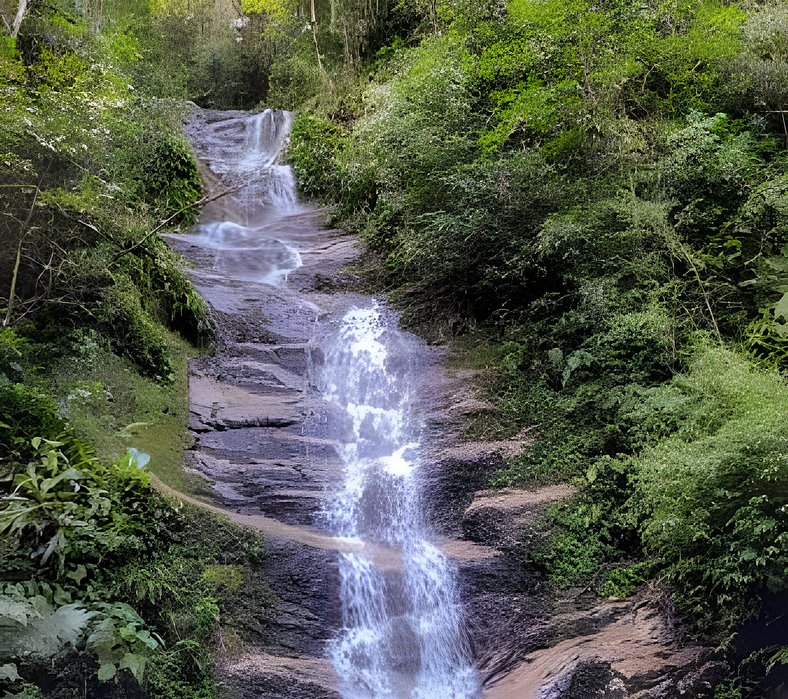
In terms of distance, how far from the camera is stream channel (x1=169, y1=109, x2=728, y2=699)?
5.95 m

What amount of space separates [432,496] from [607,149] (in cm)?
564

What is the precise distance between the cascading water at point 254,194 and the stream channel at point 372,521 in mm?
735

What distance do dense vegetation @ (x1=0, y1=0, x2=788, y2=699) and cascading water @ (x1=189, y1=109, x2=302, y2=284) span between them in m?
1.72

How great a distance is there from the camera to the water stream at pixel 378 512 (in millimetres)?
→ 6297

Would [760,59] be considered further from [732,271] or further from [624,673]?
[624,673]

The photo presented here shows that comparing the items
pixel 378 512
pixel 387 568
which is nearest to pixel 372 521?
pixel 378 512

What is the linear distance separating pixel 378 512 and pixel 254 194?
9832mm

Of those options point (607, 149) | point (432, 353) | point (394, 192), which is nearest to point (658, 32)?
point (607, 149)

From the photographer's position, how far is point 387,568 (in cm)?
703

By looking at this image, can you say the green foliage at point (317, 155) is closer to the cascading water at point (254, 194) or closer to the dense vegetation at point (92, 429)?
the cascading water at point (254, 194)

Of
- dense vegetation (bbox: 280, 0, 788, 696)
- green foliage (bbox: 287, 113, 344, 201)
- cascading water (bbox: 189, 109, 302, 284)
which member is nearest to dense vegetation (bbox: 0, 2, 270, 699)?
cascading water (bbox: 189, 109, 302, 284)

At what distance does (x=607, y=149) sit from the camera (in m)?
9.67

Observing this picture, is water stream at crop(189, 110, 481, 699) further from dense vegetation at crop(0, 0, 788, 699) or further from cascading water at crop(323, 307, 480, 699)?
dense vegetation at crop(0, 0, 788, 699)

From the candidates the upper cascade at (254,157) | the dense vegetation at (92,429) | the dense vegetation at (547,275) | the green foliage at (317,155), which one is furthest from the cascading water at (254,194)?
the dense vegetation at (92,429)
